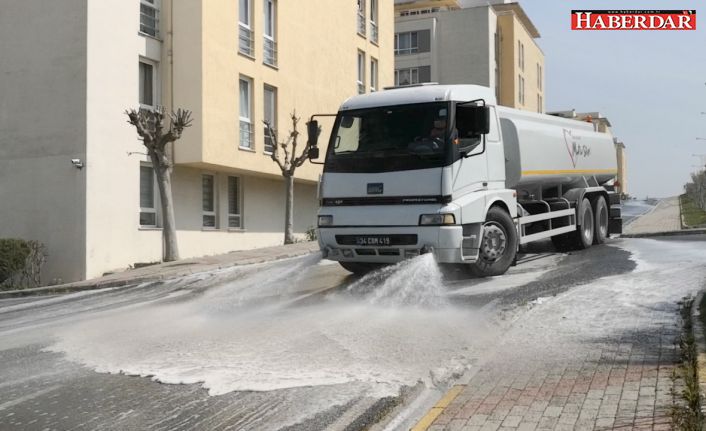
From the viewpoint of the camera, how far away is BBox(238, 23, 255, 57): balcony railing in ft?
75.4

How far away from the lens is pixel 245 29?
914 inches

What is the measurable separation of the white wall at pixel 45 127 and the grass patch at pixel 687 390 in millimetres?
14955

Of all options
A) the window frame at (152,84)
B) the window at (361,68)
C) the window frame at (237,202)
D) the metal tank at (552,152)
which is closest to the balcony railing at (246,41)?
the window frame at (152,84)

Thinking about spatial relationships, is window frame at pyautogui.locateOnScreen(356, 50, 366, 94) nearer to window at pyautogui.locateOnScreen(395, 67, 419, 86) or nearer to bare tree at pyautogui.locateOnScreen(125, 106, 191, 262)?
bare tree at pyautogui.locateOnScreen(125, 106, 191, 262)

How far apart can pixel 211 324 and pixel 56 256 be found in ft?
37.1

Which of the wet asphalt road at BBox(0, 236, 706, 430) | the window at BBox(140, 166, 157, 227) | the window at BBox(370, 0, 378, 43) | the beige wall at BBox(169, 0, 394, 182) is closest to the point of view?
the wet asphalt road at BBox(0, 236, 706, 430)

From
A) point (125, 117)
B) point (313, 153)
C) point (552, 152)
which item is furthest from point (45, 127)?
point (552, 152)

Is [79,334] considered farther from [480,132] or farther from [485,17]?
[485,17]

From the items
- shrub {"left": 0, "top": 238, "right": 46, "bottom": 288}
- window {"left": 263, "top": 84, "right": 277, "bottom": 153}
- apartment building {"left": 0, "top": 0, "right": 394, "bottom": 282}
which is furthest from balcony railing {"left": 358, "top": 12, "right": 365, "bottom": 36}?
shrub {"left": 0, "top": 238, "right": 46, "bottom": 288}

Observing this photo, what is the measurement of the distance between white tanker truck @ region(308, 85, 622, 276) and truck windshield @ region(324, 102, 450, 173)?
1 cm

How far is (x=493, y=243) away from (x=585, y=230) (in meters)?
5.00

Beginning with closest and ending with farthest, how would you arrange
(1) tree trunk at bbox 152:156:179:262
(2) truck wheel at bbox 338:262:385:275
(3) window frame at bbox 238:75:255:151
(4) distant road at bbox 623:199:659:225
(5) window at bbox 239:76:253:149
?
(2) truck wheel at bbox 338:262:385:275 < (1) tree trunk at bbox 152:156:179:262 < (3) window frame at bbox 238:75:255:151 < (5) window at bbox 239:76:253:149 < (4) distant road at bbox 623:199:659:225

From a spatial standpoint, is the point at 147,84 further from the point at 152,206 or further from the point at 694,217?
the point at 694,217

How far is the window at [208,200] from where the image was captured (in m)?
22.5
